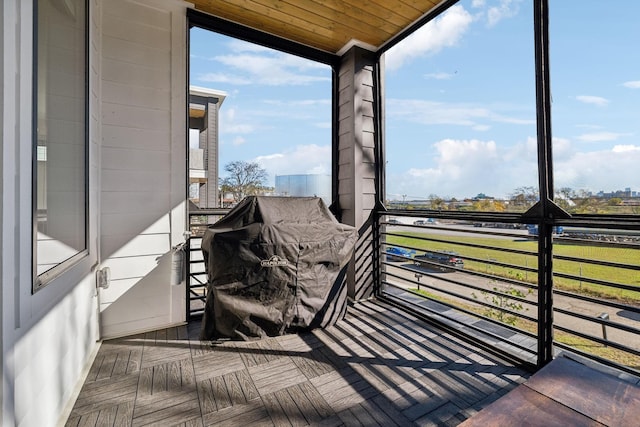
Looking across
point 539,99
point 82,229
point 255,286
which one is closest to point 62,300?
point 82,229

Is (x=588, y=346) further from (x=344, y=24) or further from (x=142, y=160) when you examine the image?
(x=142, y=160)

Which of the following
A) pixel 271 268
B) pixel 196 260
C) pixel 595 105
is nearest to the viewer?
pixel 595 105

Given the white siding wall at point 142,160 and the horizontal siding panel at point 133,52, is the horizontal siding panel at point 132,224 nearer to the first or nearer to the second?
the white siding wall at point 142,160

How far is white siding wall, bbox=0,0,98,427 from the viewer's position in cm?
96

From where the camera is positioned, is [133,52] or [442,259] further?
[442,259]

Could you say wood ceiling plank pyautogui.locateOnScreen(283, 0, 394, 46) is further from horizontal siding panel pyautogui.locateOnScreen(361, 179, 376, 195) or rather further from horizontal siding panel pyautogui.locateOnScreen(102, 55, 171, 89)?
horizontal siding panel pyautogui.locateOnScreen(361, 179, 376, 195)

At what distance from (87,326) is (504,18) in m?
3.67

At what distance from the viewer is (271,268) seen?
2203 mm

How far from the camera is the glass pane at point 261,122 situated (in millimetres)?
2857

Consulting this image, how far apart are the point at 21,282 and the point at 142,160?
161 centimetres

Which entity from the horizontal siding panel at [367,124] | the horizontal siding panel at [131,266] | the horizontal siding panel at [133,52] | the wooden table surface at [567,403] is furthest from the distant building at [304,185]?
the wooden table surface at [567,403]

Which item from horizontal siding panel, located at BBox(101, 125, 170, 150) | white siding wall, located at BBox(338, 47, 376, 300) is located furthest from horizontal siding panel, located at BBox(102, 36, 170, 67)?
white siding wall, located at BBox(338, 47, 376, 300)

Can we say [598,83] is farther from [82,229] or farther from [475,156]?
[82,229]

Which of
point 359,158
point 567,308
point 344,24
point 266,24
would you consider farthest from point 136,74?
point 567,308
